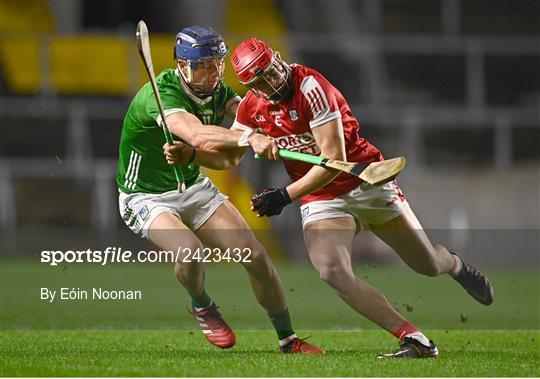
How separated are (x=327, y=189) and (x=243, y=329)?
195 cm

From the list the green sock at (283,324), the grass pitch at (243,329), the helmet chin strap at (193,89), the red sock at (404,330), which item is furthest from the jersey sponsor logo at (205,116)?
the red sock at (404,330)

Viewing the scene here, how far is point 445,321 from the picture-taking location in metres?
9.05

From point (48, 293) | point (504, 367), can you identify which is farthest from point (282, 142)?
point (48, 293)

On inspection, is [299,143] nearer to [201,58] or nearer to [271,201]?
[271,201]

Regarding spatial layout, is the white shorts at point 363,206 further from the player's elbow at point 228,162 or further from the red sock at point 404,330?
the red sock at point 404,330

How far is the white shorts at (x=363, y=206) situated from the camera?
695cm

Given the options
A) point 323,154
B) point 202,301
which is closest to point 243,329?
point 202,301

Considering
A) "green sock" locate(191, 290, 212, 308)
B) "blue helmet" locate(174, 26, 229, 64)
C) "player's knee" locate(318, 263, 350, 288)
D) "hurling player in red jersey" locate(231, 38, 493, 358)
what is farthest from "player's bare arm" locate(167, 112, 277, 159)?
"green sock" locate(191, 290, 212, 308)

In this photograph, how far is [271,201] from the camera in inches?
259

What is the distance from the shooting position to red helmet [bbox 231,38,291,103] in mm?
6602

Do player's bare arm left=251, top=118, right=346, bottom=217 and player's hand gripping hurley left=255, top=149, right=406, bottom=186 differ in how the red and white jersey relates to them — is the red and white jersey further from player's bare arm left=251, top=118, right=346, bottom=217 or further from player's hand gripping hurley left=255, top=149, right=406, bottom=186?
player's hand gripping hurley left=255, top=149, right=406, bottom=186

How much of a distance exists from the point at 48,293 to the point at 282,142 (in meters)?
3.96

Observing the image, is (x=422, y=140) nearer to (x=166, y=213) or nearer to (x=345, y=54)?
(x=345, y=54)
